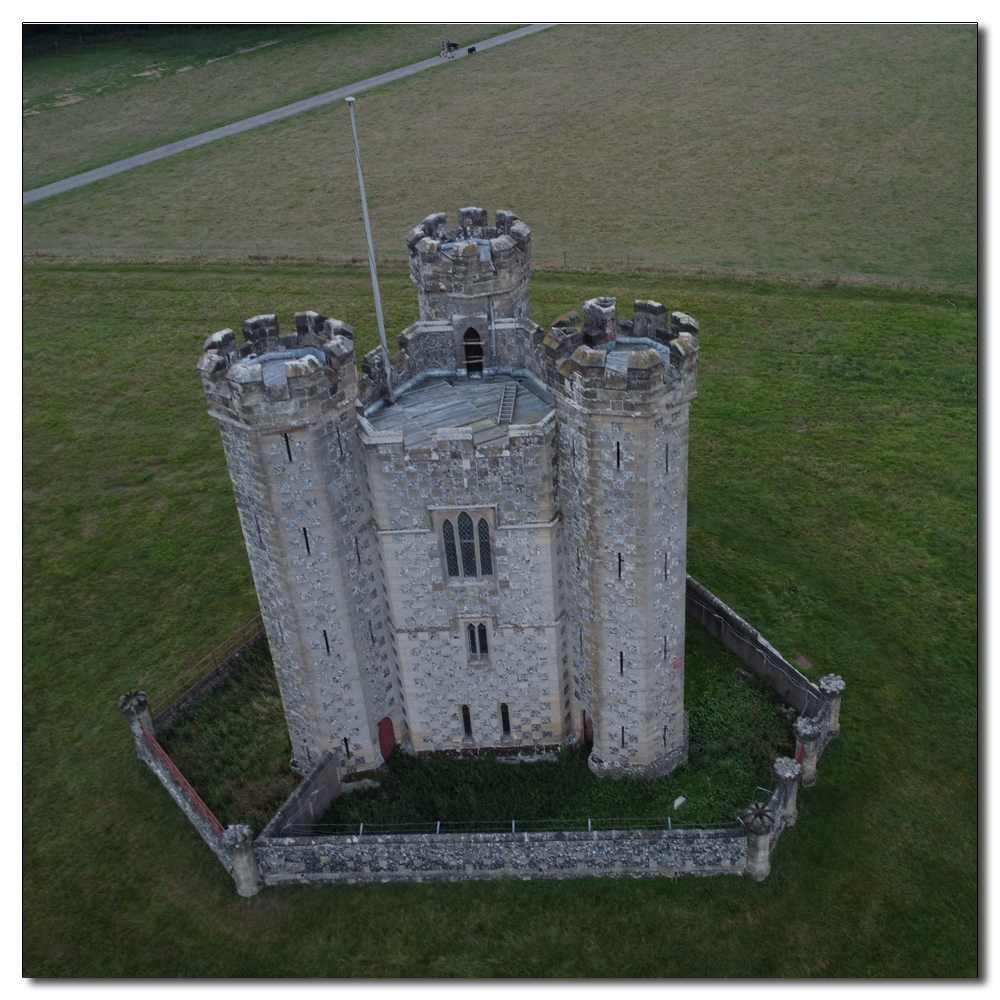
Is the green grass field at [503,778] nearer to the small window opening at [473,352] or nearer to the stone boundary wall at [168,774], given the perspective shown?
the stone boundary wall at [168,774]

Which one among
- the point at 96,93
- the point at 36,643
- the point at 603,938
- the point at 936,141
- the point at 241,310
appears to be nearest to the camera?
the point at 603,938

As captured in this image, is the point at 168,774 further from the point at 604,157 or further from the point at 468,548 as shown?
the point at 604,157

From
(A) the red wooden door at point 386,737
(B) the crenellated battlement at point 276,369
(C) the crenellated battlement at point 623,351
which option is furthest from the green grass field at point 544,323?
(C) the crenellated battlement at point 623,351

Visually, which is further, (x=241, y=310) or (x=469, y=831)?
(x=241, y=310)

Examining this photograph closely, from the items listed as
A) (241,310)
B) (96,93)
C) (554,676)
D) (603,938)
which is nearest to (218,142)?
(96,93)

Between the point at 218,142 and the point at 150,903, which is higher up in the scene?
the point at 218,142

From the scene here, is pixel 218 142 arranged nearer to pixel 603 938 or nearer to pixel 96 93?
pixel 96 93
